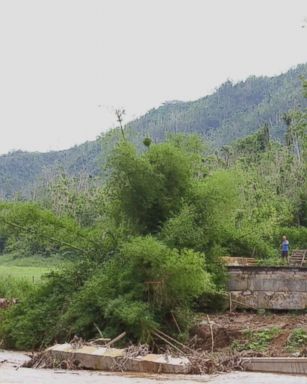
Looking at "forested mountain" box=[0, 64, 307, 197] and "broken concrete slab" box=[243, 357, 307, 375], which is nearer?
"broken concrete slab" box=[243, 357, 307, 375]

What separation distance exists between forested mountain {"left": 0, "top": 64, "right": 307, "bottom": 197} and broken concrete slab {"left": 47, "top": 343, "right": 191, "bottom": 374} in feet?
383

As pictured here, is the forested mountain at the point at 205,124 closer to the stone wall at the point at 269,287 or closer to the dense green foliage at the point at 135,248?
the dense green foliage at the point at 135,248

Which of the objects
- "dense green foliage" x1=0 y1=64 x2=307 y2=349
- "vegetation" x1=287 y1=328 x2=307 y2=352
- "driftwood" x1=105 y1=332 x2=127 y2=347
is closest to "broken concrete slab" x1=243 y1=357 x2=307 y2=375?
"vegetation" x1=287 y1=328 x2=307 y2=352

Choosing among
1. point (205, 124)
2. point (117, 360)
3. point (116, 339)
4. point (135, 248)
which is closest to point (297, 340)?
point (116, 339)

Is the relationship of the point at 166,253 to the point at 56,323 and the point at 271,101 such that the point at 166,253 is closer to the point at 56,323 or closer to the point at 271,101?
the point at 56,323

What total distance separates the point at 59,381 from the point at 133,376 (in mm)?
1784

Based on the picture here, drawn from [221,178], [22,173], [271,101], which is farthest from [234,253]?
[22,173]

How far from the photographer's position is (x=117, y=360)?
16.5 metres

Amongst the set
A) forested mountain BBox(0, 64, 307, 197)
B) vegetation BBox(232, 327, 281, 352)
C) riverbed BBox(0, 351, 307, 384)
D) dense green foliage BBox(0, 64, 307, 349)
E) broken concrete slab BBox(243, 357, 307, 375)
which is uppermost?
forested mountain BBox(0, 64, 307, 197)

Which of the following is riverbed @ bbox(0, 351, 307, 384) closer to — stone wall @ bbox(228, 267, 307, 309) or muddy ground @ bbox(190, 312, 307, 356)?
muddy ground @ bbox(190, 312, 307, 356)

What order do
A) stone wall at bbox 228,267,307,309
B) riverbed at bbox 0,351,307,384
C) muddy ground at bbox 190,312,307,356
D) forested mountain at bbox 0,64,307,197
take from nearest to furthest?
riverbed at bbox 0,351,307,384 → muddy ground at bbox 190,312,307,356 → stone wall at bbox 228,267,307,309 → forested mountain at bbox 0,64,307,197

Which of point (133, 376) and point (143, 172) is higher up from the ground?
point (143, 172)

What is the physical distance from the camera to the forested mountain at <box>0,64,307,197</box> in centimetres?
14975

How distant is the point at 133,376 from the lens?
50.0ft
